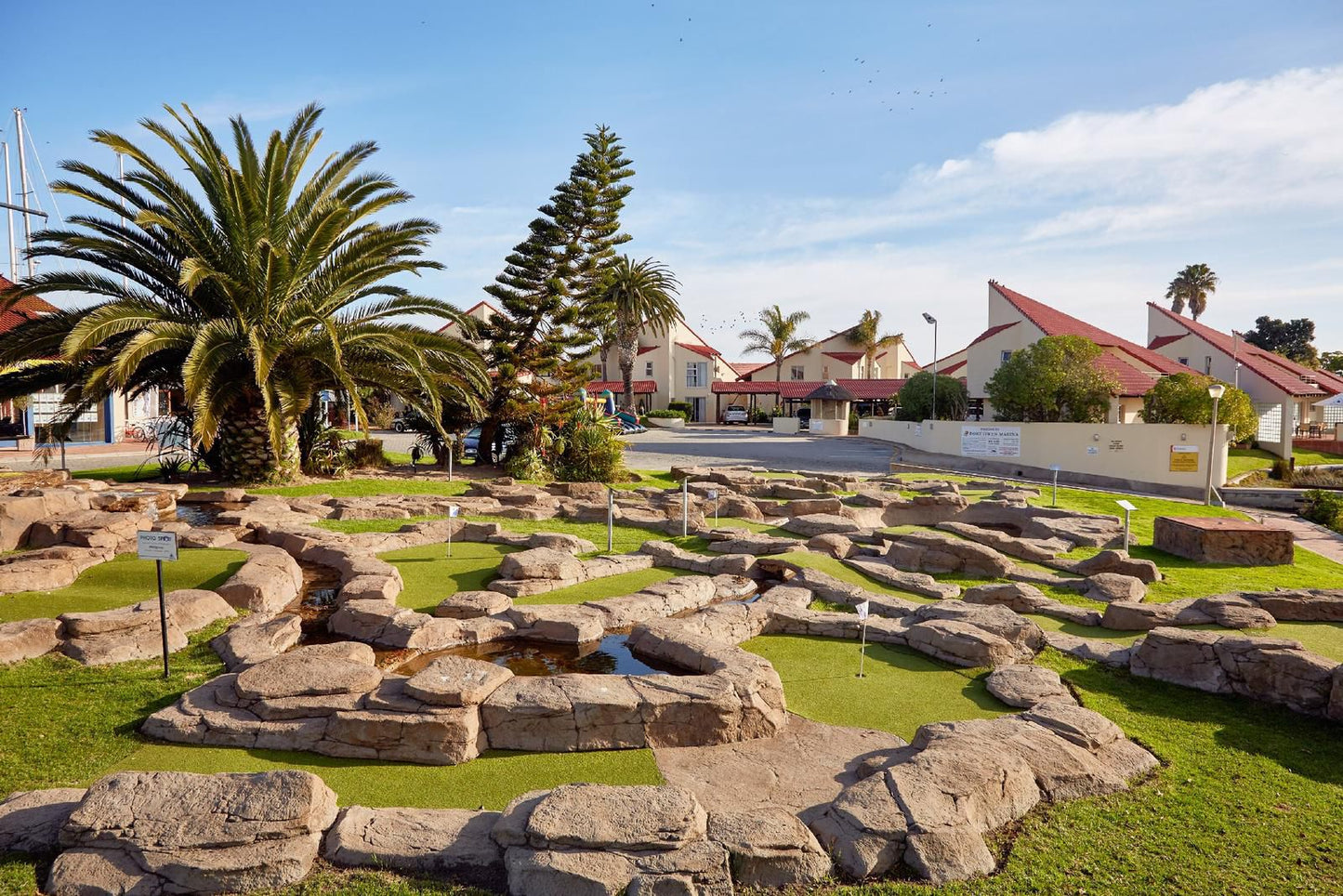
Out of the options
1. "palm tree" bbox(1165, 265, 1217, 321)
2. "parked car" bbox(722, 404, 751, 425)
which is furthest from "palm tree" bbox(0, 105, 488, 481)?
"palm tree" bbox(1165, 265, 1217, 321)

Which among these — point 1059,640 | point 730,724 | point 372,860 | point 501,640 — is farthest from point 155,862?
point 1059,640

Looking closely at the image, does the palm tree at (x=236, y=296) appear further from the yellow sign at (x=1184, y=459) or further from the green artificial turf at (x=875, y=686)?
the yellow sign at (x=1184, y=459)

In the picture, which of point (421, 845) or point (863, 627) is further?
point (863, 627)

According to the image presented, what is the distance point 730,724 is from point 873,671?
208 cm

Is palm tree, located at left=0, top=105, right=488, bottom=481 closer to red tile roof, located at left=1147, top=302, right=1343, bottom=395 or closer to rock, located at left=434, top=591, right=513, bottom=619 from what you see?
rock, located at left=434, top=591, right=513, bottom=619

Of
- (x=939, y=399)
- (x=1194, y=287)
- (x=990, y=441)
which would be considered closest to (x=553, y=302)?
(x=990, y=441)

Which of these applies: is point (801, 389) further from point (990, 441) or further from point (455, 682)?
point (455, 682)

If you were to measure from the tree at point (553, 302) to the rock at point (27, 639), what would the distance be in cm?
1535

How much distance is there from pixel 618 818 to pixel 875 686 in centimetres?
336

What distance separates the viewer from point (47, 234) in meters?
13.5

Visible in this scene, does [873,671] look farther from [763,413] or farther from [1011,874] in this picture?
[763,413]

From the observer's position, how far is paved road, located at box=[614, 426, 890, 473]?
87.1 feet

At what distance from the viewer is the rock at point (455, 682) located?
196 inches

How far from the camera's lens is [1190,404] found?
25375 millimetres
